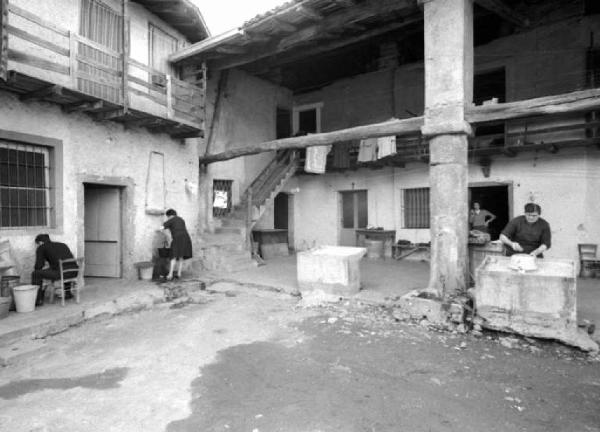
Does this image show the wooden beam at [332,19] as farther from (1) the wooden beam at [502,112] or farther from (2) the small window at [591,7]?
(2) the small window at [591,7]

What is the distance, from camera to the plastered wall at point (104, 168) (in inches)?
296

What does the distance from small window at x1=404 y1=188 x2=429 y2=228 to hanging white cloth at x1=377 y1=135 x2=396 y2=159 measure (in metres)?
1.99

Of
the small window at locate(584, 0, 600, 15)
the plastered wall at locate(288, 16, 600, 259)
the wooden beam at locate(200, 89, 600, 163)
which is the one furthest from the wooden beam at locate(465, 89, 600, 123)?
the small window at locate(584, 0, 600, 15)

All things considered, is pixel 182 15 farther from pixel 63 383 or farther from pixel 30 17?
pixel 63 383

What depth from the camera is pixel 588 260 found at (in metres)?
9.97

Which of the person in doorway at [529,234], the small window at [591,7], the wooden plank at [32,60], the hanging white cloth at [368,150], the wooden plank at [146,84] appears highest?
the small window at [591,7]

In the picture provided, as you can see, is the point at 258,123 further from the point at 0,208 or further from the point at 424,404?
the point at 424,404

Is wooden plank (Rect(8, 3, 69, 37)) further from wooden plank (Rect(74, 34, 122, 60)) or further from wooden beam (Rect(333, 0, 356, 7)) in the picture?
wooden beam (Rect(333, 0, 356, 7))

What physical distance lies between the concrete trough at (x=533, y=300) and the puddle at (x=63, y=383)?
5.22m

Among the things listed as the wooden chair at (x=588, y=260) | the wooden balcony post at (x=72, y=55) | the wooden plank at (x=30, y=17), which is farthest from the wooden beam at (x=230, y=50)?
the wooden chair at (x=588, y=260)

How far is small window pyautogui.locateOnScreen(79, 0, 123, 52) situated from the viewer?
28.9ft

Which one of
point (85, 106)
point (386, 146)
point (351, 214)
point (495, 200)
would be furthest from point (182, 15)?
point (495, 200)

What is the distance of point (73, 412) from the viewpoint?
3.83m

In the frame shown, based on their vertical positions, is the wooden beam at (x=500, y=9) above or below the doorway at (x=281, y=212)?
above
